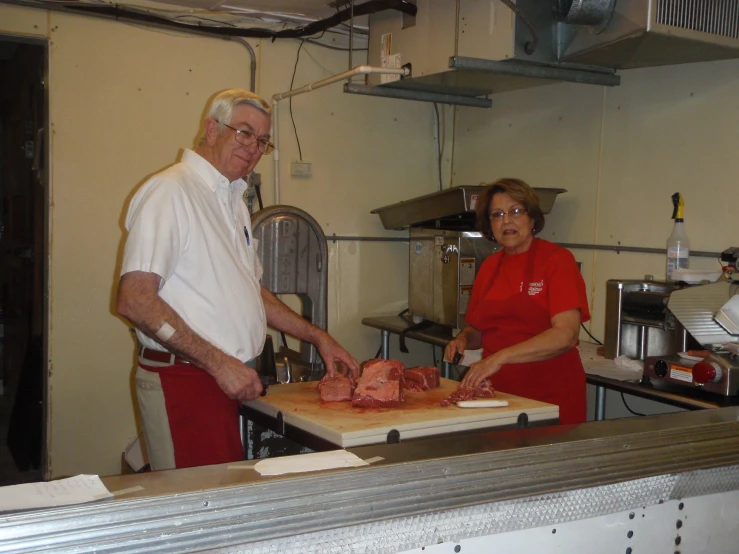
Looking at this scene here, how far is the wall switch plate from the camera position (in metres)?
4.47

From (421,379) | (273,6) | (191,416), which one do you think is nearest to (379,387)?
(421,379)

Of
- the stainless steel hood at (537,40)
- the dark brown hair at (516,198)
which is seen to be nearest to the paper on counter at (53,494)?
the dark brown hair at (516,198)

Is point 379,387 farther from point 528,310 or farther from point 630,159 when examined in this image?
point 630,159

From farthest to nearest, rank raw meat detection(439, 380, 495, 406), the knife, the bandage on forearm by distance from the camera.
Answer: raw meat detection(439, 380, 495, 406), the knife, the bandage on forearm

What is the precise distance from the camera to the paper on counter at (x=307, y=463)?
123cm

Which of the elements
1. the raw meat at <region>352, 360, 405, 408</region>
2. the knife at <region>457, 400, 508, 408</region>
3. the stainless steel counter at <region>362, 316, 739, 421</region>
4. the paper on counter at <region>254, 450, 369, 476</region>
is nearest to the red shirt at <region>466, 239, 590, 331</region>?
the stainless steel counter at <region>362, 316, 739, 421</region>

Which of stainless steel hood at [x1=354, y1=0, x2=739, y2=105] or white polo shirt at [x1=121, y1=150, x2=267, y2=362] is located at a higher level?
stainless steel hood at [x1=354, y1=0, x2=739, y2=105]

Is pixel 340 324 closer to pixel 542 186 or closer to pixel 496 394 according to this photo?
pixel 542 186

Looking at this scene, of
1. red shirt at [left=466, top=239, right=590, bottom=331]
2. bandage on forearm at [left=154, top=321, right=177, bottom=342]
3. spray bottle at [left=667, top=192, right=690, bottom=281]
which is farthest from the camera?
spray bottle at [left=667, top=192, right=690, bottom=281]

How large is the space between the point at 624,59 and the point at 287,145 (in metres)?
2.08

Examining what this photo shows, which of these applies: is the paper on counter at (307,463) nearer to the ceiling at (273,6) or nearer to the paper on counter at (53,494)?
Answer: the paper on counter at (53,494)

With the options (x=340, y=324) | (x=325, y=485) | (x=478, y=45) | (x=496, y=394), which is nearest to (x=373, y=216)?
(x=340, y=324)

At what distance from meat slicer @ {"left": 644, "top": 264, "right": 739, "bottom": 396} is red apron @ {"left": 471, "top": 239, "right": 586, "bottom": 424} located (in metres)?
0.34

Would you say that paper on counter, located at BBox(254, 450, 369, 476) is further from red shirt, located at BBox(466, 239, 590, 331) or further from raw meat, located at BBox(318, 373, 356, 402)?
red shirt, located at BBox(466, 239, 590, 331)
